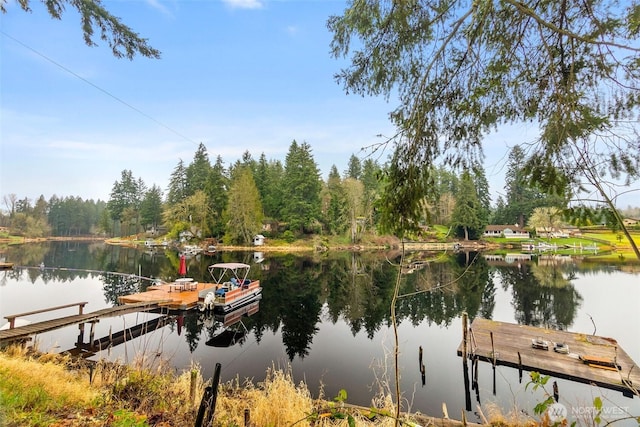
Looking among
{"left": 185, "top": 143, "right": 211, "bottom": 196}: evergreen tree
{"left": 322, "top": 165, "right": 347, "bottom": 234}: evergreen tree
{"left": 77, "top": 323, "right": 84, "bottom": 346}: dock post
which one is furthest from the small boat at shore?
{"left": 185, "top": 143, "right": 211, "bottom": 196}: evergreen tree

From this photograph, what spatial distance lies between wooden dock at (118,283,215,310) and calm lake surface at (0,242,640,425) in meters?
0.65

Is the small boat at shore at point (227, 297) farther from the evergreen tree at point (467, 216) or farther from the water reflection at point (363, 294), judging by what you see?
the evergreen tree at point (467, 216)

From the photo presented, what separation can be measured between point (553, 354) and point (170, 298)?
15.8 metres

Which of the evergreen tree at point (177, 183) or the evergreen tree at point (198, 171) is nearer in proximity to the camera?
the evergreen tree at point (198, 171)

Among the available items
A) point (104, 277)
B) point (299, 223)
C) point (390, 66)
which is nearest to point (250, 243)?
point (299, 223)

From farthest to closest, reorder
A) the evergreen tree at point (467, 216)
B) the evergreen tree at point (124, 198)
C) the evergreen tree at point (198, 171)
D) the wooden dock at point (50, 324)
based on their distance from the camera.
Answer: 1. the evergreen tree at point (124, 198)
2. the evergreen tree at point (198, 171)
3. the evergreen tree at point (467, 216)
4. the wooden dock at point (50, 324)

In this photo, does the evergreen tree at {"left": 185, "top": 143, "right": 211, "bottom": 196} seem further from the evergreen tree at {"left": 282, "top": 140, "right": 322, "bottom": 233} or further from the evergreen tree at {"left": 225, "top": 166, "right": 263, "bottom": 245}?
the evergreen tree at {"left": 282, "top": 140, "right": 322, "bottom": 233}

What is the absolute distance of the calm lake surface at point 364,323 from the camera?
8.55 meters

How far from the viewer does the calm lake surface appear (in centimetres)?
855

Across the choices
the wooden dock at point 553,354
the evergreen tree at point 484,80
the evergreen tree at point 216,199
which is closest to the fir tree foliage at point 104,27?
the evergreen tree at point 484,80

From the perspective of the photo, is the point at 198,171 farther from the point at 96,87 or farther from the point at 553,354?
the point at 553,354

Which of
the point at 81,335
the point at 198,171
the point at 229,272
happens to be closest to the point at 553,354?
the point at 81,335

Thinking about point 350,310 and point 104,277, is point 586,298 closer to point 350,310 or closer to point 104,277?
point 350,310

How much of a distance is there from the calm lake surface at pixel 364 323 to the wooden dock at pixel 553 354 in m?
0.34
